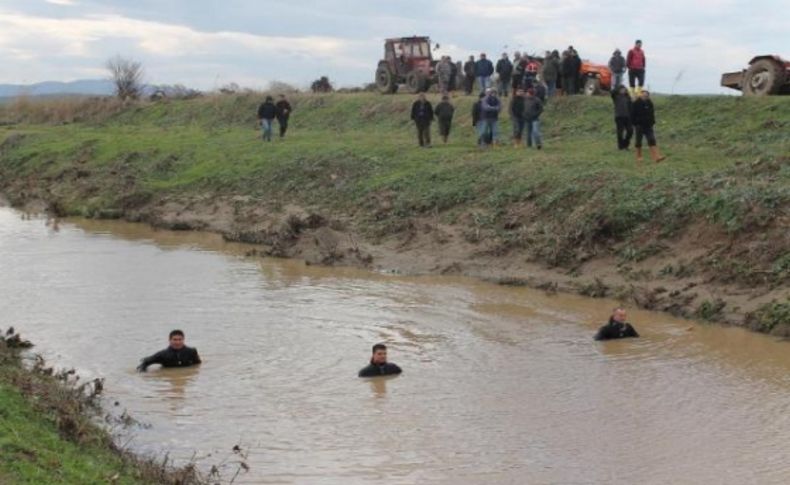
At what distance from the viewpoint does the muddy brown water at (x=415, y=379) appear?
10570 mm

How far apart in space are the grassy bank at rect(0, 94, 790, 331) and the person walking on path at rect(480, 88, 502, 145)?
73 cm

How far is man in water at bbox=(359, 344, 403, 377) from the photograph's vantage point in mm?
13617

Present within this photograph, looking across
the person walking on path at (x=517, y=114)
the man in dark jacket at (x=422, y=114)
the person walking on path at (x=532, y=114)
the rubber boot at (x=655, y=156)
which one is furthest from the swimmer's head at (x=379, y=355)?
the man in dark jacket at (x=422, y=114)

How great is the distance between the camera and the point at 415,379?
13.8m

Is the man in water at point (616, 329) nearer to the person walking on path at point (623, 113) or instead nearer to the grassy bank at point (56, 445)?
the grassy bank at point (56, 445)

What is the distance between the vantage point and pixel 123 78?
2613 inches

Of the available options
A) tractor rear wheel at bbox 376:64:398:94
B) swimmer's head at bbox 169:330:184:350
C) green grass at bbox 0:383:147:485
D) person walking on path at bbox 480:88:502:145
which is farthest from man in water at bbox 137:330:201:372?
tractor rear wheel at bbox 376:64:398:94

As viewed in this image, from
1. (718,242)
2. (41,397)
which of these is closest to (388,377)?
(41,397)

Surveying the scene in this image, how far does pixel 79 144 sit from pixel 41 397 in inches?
1352

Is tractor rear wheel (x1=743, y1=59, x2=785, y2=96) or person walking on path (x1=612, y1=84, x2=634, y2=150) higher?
tractor rear wheel (x1=743, y1=59, x2=785, y2=96)

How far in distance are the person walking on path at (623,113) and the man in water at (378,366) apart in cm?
1268

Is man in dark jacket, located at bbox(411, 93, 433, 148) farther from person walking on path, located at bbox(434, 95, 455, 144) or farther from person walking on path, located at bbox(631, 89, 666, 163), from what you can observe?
person walking on path, located at bbox(631, 89, 666, 163)

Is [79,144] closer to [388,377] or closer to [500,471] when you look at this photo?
[388,377]

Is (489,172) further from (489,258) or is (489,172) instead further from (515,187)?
(489,258)
